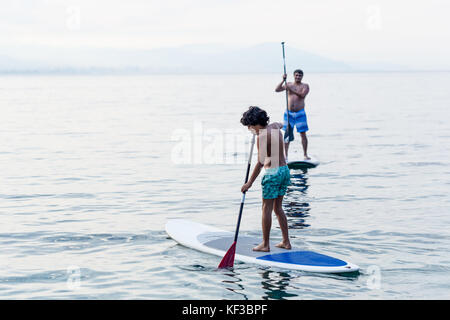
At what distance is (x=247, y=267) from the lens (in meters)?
8.00

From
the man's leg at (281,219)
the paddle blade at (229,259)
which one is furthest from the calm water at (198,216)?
the man's leg at (281,219)

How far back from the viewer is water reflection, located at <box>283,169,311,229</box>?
10.4 metres

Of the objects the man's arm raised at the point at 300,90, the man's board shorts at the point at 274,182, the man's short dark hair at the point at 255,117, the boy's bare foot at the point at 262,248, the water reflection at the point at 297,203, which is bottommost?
the boy's bare foot at the point at 262,248

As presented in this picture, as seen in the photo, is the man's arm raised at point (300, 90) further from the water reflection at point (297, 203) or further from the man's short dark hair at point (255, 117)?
the man's short dark hair at point (255, 117)

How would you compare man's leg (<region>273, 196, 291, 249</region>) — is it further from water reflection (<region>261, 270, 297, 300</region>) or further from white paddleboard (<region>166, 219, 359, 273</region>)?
water reflection (<region>261, 270, 297, 300</region>)

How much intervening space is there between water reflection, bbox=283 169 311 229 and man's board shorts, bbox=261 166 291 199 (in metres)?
2.10

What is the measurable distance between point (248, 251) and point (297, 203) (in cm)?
369

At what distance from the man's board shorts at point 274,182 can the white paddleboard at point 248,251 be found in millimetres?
823

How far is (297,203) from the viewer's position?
1187cm

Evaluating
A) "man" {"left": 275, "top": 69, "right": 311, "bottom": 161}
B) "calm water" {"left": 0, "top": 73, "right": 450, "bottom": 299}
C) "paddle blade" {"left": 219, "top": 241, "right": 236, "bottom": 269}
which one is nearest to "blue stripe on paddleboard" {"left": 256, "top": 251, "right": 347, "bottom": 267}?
"calm water" {"left": 0, "top": 73, "right": 450, "bottom": 299}

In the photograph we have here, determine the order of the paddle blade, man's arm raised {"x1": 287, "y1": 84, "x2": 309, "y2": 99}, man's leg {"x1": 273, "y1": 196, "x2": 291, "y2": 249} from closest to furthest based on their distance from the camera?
the paddle blade < man's leg {"x1": 273, "y1": 196, "x2": 291, "y2": 249} < man's arm raised {"x1": 287, "y1": 84, "x2": 309, "y2": 99}

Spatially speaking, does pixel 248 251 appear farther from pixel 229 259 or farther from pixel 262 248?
pixel 229 259

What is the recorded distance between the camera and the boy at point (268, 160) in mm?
7918
